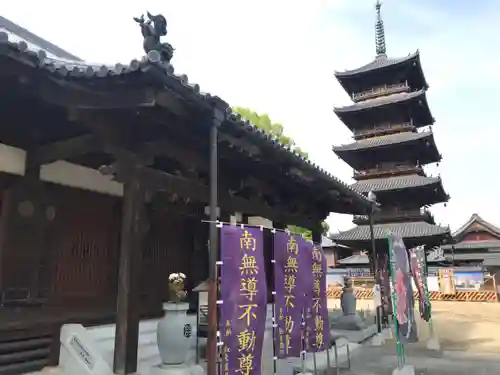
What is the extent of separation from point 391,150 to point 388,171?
1292 millimetres

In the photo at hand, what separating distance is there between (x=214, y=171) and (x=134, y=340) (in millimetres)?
2248

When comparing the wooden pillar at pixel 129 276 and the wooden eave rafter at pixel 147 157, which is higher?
the wooden eave rafter at pixel 147 157

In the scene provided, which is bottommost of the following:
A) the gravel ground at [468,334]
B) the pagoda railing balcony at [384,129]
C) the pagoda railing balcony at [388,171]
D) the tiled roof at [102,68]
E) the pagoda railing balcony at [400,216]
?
the gravel ground at [468,334]

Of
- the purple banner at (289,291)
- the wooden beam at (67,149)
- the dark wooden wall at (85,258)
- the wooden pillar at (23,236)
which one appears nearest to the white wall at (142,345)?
the dark wooden wall at (85,258)

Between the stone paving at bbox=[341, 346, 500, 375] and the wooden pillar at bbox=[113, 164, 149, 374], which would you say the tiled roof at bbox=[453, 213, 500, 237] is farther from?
the wooden pillar at bbox=[113, 164, 149, 374]

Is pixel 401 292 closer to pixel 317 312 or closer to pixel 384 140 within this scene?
pixel 317 312

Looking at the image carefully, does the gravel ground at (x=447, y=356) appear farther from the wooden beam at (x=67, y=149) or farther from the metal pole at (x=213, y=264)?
the wooden beam at (x=67, y=149)

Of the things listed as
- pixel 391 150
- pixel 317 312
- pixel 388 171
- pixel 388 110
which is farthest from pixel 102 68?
pixel 388 110

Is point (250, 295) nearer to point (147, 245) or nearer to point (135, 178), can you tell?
point (135, 178)

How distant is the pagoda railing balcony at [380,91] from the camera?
26.5 m

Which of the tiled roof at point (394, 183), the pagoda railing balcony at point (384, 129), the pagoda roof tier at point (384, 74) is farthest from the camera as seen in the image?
the pagoda roof tier at point (384, 74)

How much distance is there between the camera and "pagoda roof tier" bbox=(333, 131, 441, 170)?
79.9 ft

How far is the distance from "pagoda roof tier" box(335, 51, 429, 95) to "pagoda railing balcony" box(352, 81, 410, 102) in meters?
0.38

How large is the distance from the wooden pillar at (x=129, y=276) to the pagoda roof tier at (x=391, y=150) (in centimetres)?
2177
